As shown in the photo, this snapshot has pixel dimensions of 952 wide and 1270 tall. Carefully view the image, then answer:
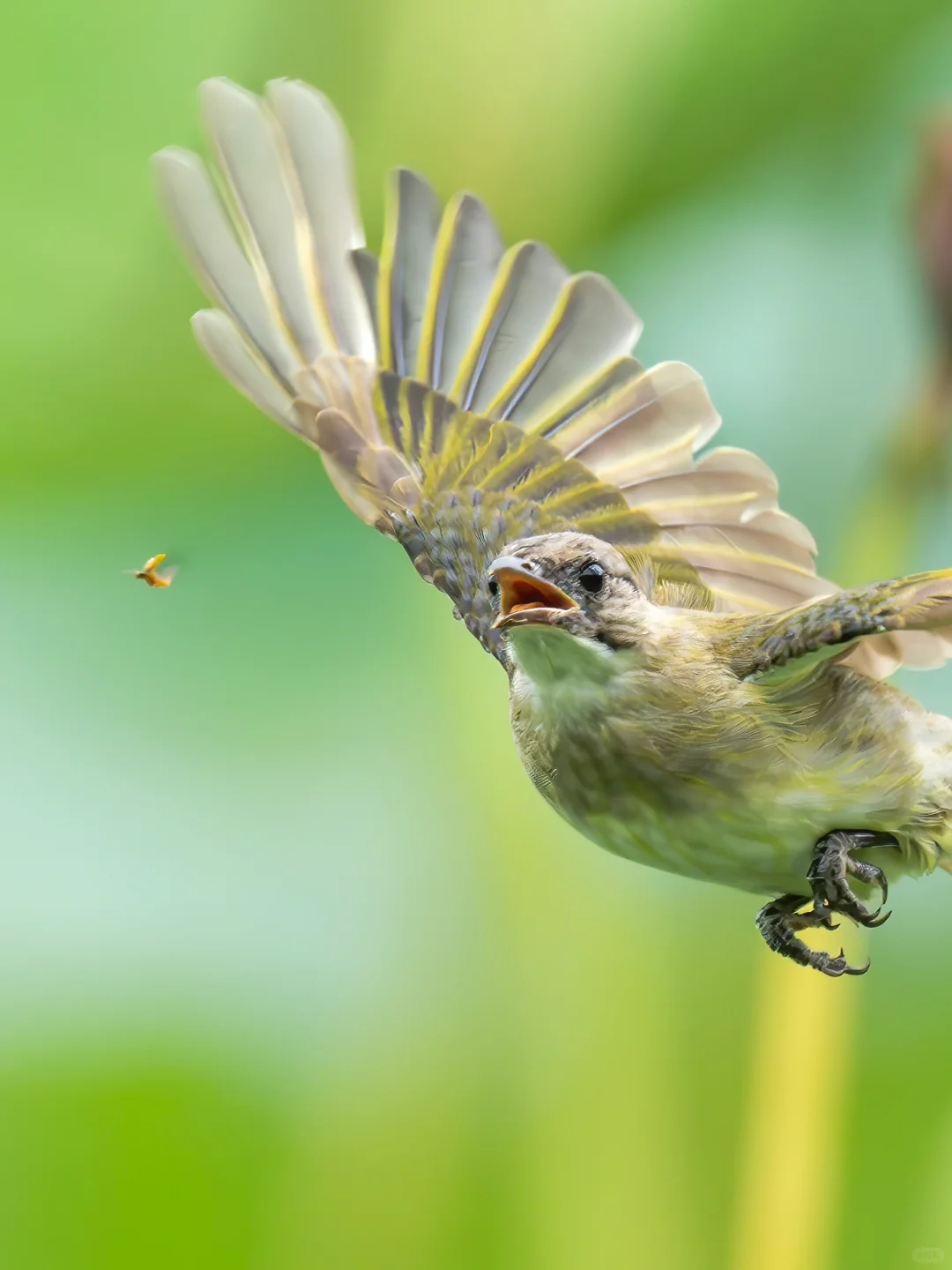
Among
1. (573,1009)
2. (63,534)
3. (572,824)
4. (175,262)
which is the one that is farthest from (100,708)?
(572,824)

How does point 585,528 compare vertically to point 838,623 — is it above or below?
above

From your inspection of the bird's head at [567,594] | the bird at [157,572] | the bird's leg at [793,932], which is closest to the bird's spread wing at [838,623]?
the bird's head at [567,594]

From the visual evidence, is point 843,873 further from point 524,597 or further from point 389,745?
point 389,745

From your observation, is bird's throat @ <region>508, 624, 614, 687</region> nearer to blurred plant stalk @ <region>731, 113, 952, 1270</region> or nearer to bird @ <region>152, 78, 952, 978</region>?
bird @ <region>152, 78, 952, 978</region>

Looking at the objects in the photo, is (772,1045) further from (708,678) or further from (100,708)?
(100,708)

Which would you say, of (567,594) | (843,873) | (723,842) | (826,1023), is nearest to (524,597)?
(567,594)
